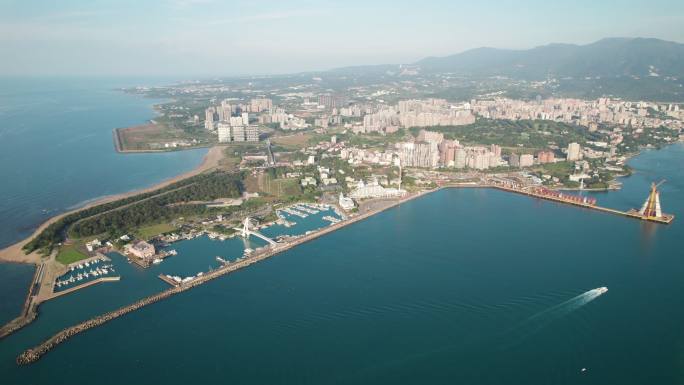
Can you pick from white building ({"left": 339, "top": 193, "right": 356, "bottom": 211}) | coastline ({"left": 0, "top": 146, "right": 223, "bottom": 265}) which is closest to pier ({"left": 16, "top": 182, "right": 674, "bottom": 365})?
white building ({"left": 339, "top": 193, "right": 356, "bottom": 211})

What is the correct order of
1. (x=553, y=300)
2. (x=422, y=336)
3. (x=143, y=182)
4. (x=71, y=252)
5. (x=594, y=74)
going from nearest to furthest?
(x=422, y=336) < (x=553, y=300) < (x=71, y=252) < (x=143, y=182) < (x=594, y=74)

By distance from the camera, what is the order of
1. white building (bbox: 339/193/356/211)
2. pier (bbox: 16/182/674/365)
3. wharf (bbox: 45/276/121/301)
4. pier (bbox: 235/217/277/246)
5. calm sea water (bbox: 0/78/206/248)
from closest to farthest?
pier (bbox: 16/182/674/365) → wharf (bbox: 45/276/121/301) → pier (bbox: 235/217/277/246) → calm sea water (bbox: 0/78/206/248) → white building (bbox: 339/193/356/211)

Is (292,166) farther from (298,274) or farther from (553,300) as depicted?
(553,300)

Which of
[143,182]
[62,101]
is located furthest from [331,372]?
[62,101]

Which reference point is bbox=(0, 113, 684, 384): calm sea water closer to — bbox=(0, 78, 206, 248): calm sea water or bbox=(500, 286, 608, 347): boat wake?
bbox=(500, 286, 608, 347): boat wake

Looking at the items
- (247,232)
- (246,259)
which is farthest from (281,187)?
(246,259)

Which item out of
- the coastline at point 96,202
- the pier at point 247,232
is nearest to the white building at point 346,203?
the pier at point 247,232
